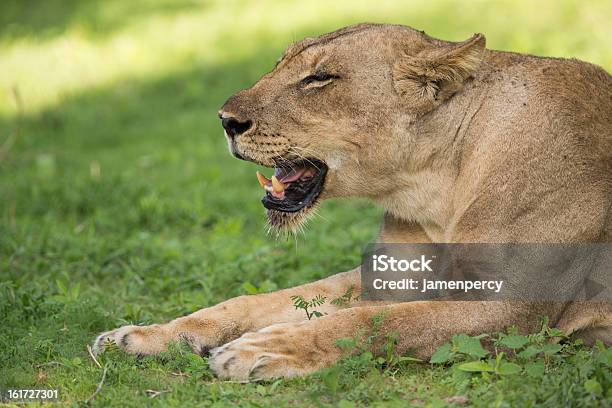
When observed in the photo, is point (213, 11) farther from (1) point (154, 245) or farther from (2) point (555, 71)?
(2) point (555, 71)

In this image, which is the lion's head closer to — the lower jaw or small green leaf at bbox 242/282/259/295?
the lower jaw

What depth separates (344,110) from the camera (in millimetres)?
4551

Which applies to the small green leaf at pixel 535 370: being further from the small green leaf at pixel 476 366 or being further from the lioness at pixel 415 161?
the lioness at pixel 415 161

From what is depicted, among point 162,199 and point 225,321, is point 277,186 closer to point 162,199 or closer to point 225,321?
point 225,321

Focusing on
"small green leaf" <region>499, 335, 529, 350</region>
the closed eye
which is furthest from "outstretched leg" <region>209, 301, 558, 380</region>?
the closed eye

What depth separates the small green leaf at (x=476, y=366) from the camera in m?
3.86

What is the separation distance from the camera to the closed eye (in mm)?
4605

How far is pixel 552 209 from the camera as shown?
4.23 m

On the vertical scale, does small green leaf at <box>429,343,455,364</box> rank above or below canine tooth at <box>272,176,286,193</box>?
below

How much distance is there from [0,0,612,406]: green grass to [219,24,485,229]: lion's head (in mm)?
454

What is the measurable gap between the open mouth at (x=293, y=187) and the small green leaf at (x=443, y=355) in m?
1.00

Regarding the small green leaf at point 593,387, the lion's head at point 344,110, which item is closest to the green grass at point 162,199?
the small green leaf at point 593,387

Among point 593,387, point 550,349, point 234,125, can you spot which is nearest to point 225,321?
point 234,125

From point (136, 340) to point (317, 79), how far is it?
1393mm
